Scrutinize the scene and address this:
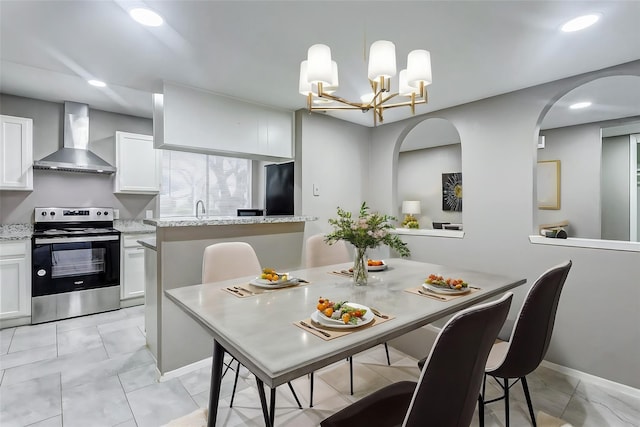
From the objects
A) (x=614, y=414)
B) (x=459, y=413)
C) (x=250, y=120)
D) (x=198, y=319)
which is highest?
(x=250, y=120)

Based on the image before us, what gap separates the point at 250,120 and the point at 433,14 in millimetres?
1969

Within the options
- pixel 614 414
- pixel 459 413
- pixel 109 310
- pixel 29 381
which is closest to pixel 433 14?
pixel 459 413

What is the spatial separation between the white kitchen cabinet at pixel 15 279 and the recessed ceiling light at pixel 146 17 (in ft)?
9.52

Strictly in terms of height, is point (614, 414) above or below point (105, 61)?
below

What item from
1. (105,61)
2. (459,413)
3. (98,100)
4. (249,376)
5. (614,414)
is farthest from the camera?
(98,100)

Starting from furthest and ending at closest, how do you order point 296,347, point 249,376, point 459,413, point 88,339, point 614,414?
point 88,339, point 249,376, point 614,414, point 296,347, point 459,413

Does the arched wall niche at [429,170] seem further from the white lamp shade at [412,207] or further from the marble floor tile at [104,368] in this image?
the marble floor tile at [104,368]

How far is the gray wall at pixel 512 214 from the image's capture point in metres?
2.26

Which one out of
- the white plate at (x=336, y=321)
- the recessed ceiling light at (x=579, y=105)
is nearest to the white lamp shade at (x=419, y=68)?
the white plate at (x=336, y=321)

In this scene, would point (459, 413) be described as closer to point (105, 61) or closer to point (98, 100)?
point (105, 61)

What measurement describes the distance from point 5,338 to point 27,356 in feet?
2.07

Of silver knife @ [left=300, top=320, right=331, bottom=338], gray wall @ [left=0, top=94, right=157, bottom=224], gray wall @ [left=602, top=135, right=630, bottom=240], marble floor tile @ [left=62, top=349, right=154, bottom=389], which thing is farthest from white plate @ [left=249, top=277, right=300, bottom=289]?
gray wall @ [left=602, top=135, right=630, bottom=240]

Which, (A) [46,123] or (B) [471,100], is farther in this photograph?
(A) [46,123]

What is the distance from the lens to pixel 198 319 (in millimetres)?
1314
